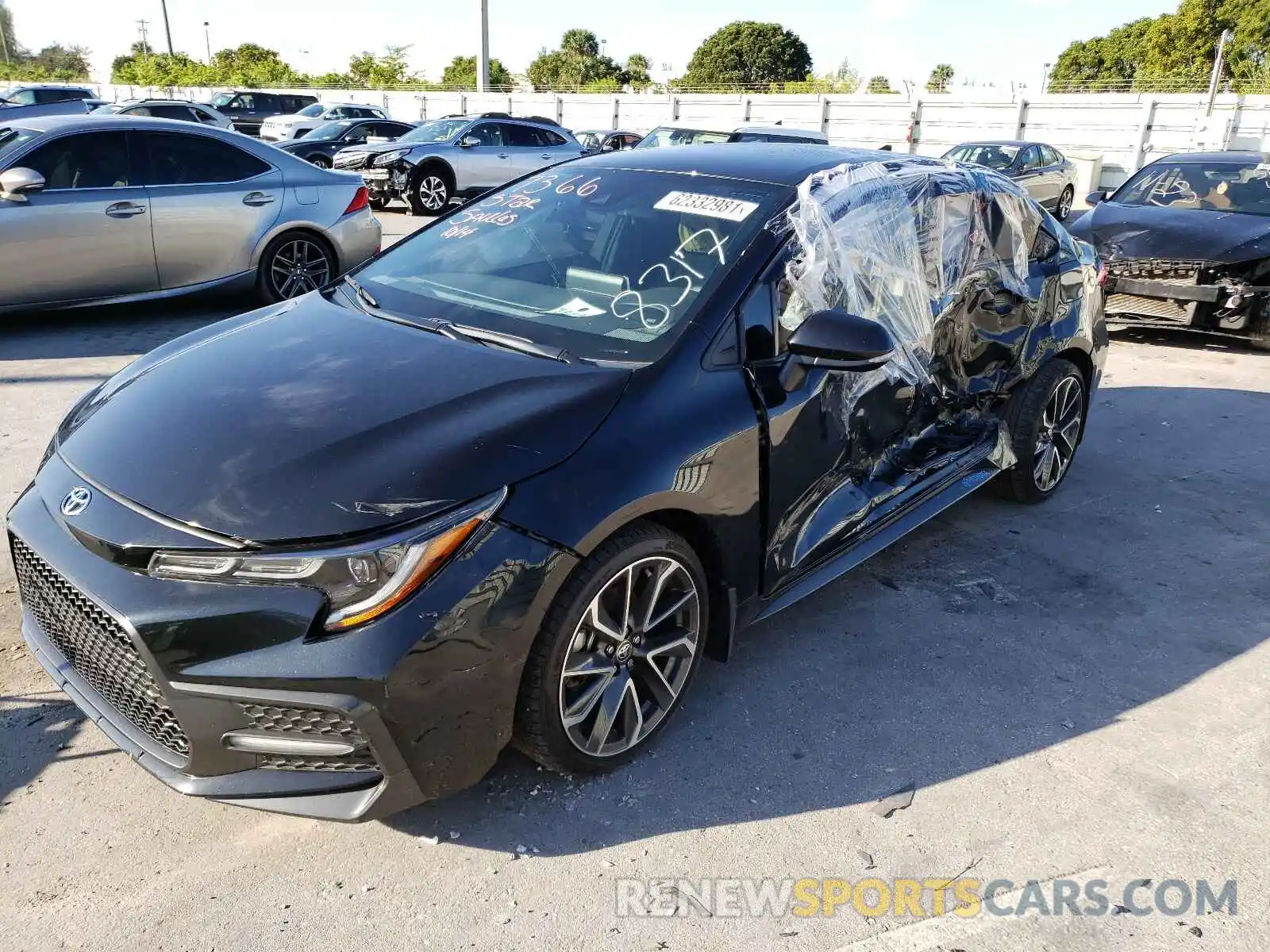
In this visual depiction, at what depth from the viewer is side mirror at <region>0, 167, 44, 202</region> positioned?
250 inches

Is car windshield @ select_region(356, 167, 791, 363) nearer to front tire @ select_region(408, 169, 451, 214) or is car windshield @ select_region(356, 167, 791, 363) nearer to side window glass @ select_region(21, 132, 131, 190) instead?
side window glass @ select_region(21, 132, 131, 190)

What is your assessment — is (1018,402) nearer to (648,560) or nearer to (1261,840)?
(1261,840)

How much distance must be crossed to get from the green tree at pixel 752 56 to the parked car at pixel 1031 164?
70651 millimetres

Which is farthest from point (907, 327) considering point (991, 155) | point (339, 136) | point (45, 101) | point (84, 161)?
point (45, 101)

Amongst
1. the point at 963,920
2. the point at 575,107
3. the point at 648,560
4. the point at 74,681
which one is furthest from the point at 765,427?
the point at 575,107

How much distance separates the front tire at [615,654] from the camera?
244 cm

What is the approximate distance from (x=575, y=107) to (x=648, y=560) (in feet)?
112

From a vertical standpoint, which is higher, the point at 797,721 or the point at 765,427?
Result: the point at 765,427

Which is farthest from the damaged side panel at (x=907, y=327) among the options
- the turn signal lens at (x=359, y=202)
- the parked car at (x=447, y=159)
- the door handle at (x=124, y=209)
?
the parked car at (x=447, y=159)

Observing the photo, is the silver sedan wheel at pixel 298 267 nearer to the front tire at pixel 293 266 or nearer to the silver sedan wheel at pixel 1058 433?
the front tire at pixel 293 266

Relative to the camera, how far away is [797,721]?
3076mm

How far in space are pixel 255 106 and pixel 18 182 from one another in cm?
2781

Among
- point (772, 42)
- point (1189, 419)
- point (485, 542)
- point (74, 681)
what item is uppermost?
point (772, 42)

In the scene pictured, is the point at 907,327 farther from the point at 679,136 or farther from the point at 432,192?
the point at 432,192
